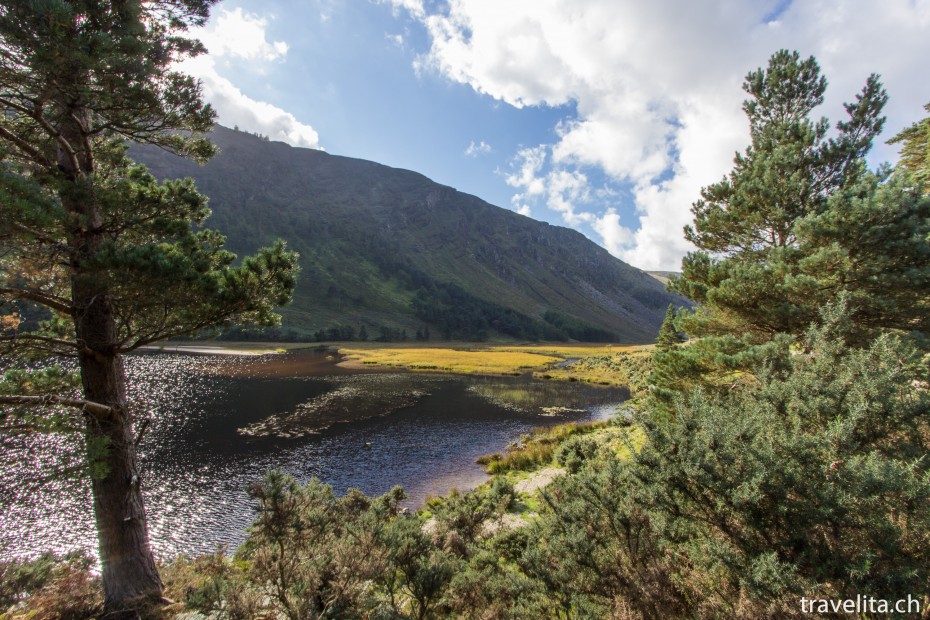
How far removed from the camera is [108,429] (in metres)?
7.41

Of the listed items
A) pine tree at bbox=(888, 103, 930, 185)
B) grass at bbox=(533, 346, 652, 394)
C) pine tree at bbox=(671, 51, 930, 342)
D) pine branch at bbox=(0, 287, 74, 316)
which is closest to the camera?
pine branch at bbox=(0, 287, 74, 316)

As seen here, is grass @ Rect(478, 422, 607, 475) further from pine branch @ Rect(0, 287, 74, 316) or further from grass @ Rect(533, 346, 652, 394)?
grass @ Rect(533, 346, 652, 394)

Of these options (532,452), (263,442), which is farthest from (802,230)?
(263,442)

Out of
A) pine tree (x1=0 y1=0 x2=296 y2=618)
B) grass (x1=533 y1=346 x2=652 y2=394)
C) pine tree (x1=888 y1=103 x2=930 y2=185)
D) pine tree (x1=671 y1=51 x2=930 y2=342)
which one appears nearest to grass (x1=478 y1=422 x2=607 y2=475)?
pine tree (x1=671 y1=51 x2=930 y2=342)

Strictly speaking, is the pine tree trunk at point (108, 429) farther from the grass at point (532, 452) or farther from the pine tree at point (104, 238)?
the grass at point (532, 452)

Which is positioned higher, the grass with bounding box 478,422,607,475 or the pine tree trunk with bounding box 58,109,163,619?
the pine tree trunk with bounding box 58,109,163,619

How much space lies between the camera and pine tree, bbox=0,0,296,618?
19.9 feet

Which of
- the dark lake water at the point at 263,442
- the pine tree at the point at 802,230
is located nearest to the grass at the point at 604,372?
the dark lake water at the point at 263,442

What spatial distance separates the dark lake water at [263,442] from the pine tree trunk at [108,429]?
0.75 m

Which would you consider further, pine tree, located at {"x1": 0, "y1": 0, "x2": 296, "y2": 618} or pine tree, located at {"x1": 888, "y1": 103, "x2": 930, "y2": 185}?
pine tree, located at {"x1": 888, "y1": 103, "x2": 930, "y2": 185}

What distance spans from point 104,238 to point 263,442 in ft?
78.0

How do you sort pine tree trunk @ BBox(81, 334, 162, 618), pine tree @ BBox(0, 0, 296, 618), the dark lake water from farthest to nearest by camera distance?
the dark lake water < pine tree trunk @ BBox(81, 334, 162, 618) < pine tree @ BBox(0, 0, 296, 618)

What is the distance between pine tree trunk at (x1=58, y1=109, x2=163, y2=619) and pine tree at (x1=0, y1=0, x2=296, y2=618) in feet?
0.07

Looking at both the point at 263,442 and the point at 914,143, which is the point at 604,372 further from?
the point at 263,442
